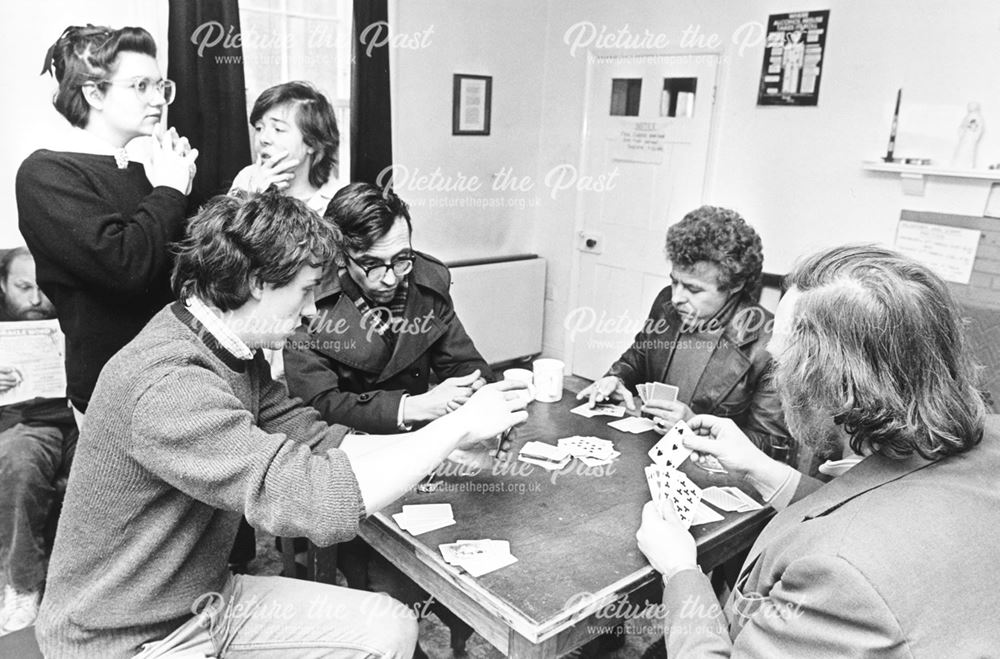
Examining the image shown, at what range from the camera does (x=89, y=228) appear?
5.97 ft

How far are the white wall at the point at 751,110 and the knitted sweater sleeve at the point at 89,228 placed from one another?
2563 mm

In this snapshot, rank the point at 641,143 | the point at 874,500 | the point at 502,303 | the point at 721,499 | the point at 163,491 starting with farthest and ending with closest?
the point at 502,303
the point at 641,143
the point at 721,499
the point at 163,491
the point at 874,500

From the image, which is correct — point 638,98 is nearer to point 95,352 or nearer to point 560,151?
point 560,151

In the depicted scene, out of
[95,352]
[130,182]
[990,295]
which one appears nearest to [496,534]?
[95,352]

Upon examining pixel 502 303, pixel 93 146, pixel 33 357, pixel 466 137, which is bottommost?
pixel 502 303

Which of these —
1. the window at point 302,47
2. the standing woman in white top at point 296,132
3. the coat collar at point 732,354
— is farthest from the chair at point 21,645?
the window at point 302,47

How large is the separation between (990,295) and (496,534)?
9.22 feet

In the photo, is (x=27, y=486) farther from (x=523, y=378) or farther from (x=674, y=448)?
(x=674, y=448)

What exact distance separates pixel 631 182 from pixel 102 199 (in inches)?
129

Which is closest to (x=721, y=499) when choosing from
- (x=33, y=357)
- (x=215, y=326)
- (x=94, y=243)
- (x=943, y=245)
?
(x=215, y=326)

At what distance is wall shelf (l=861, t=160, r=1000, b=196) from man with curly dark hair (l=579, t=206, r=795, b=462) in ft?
4.92

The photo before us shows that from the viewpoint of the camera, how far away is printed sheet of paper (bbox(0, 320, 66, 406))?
8.93ft

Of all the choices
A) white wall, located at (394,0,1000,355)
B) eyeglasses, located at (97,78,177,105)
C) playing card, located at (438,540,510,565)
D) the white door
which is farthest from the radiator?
playing card, located at (438,540,510,565)

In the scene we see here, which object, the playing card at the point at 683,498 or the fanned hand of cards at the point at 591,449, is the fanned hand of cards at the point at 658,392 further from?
the playing card at the point at 683,498
